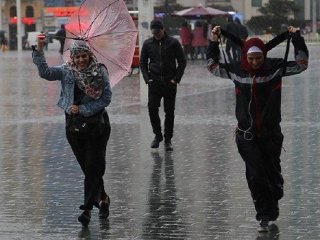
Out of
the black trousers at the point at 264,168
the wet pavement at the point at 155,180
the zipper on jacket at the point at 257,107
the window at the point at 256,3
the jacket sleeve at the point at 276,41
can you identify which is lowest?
the wet pavement at the point at 155,180

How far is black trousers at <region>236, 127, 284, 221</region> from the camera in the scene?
8.40 meters

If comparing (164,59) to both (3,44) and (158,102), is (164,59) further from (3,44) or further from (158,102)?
(3,44)

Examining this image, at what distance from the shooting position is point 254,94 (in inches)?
329

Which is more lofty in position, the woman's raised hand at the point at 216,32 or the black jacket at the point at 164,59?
the woman's raised hand at the point at 216,32

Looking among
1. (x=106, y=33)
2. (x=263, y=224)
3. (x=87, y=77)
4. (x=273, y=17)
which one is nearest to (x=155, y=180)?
(x=106, y=33)

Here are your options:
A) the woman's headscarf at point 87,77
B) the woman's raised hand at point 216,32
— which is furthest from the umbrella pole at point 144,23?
the woman's raised hand at point 216,32

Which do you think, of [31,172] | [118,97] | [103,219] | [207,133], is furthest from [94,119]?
[118,97]

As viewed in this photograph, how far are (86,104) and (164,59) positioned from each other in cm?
516

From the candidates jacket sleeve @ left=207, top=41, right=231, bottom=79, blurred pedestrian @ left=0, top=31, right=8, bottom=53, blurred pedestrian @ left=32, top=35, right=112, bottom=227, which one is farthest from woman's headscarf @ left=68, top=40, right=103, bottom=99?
blurred pedestrian @ left=0, top=31, right=8, bottom=53

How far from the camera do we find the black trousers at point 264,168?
8.40m

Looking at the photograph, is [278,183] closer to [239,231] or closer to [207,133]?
[239,231]

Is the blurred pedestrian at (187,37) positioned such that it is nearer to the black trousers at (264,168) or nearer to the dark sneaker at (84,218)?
the dark sneaker at (84,218)

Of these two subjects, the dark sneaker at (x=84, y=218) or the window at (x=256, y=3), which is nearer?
the dark sneaker at (x=84, y=218)

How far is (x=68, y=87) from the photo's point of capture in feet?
28.7
